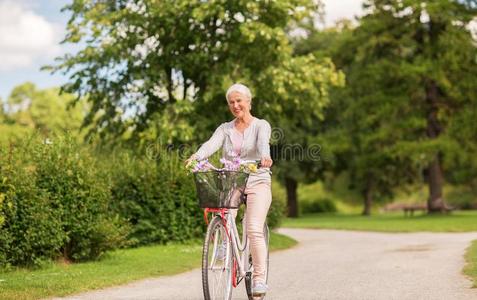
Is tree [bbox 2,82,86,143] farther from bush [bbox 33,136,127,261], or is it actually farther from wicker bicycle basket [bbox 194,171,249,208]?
wicker bicycle basket [bbox 194,171,249,208]

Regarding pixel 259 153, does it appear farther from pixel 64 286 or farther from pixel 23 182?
pixel 23 182

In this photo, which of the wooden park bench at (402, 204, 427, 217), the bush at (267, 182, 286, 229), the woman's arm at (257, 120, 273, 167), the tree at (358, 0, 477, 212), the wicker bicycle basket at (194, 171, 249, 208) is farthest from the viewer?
the wooden park bench at (402, 204, 427, 217)

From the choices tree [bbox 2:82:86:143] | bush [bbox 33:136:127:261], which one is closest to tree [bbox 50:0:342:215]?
bush [bbox 33:136:127:261]

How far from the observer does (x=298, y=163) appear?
47.0 m

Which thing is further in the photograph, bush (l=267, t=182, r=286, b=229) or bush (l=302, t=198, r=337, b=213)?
bush (l=302, t=198, r=337, b=213)

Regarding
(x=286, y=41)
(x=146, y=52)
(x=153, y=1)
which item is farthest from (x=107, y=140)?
(x=286, y=41)

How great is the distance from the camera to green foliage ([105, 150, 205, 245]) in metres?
16.4

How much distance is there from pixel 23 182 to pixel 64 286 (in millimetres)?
2889

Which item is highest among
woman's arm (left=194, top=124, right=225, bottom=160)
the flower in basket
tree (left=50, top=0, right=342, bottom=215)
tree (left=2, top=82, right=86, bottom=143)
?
tree (left=2, top=82, right=86, bottom=143)

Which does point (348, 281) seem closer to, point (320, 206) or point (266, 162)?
point (266, 162)

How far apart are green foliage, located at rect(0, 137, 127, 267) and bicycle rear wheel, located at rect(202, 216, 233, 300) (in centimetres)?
478

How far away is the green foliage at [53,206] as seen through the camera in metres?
11.7

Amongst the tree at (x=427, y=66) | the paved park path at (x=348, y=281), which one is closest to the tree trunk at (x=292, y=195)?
the tree at (x=427, y=66)

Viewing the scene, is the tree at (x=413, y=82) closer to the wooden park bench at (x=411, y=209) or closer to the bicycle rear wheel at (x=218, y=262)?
the wooden park bench at (x=411, y=209)
